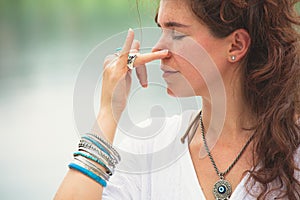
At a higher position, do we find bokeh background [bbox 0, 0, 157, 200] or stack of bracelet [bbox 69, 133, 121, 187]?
bokeh background [bbox 0, 0, 157, 200]

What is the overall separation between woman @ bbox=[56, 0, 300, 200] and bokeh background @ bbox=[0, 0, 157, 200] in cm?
15

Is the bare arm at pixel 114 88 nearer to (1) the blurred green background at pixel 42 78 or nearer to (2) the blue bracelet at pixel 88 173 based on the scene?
(2) the blue bracelet at pixel 88 173

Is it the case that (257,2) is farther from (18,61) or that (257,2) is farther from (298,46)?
(18,61)

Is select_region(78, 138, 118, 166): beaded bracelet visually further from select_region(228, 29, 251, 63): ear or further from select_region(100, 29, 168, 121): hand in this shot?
select_region(228, 29, 251, 63): ear

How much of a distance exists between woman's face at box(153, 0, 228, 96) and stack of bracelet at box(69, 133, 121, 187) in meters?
0.16

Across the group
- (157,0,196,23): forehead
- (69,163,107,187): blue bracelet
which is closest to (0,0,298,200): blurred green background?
(157,0,196,23): forehead

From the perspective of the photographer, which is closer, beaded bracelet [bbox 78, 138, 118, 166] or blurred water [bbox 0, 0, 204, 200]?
beaded bracelet [bbox 78, 138, 118, 166]

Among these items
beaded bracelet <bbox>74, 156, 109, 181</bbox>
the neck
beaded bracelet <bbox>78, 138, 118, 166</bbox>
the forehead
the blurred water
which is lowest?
beaded bracelet <bbox>74, 156, 109, 181</bbox>

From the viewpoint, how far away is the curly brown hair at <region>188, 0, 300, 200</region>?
1.03 meters

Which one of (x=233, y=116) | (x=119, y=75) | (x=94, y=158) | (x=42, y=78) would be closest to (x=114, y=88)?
(x=119, y=75)

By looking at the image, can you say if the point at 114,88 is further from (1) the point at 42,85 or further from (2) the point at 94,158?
(1) the point at 42,85

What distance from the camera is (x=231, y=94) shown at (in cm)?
111

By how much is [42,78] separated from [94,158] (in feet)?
10.2

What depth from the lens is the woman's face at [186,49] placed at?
1060mm
